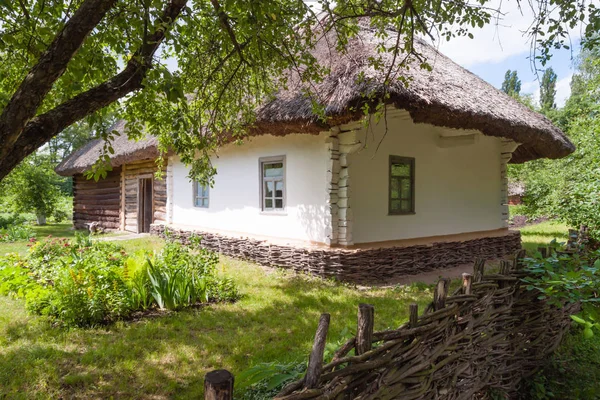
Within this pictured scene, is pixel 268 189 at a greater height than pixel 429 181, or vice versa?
pixel 429 181

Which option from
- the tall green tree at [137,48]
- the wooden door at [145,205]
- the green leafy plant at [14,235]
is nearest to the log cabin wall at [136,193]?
the wooden door at [145,205]

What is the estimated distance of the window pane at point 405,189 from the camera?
7.36 m

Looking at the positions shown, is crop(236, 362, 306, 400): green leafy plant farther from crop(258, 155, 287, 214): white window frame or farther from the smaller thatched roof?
the smaller thatched roof

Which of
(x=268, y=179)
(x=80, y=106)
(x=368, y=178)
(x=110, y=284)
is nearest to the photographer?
(x=80, y=106)

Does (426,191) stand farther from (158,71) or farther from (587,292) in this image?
(158,71)

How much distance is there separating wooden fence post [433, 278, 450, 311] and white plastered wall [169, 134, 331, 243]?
4.27 meters

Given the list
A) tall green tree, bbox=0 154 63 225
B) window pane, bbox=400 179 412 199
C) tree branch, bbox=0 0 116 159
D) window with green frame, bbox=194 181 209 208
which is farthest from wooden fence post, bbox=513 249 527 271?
tall green tree, bbox=0 154 63 225

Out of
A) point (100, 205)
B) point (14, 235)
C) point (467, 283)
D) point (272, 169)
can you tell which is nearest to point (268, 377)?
point (467, 283)

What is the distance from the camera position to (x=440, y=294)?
194 cm

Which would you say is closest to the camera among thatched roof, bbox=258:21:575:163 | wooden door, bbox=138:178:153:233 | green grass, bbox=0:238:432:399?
green grass, bbox=0:238:432:399

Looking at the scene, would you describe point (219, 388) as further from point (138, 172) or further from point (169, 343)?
point (138, 172)

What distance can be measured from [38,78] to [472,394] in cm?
299

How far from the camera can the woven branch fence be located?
148cm

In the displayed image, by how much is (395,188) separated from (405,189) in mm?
292
